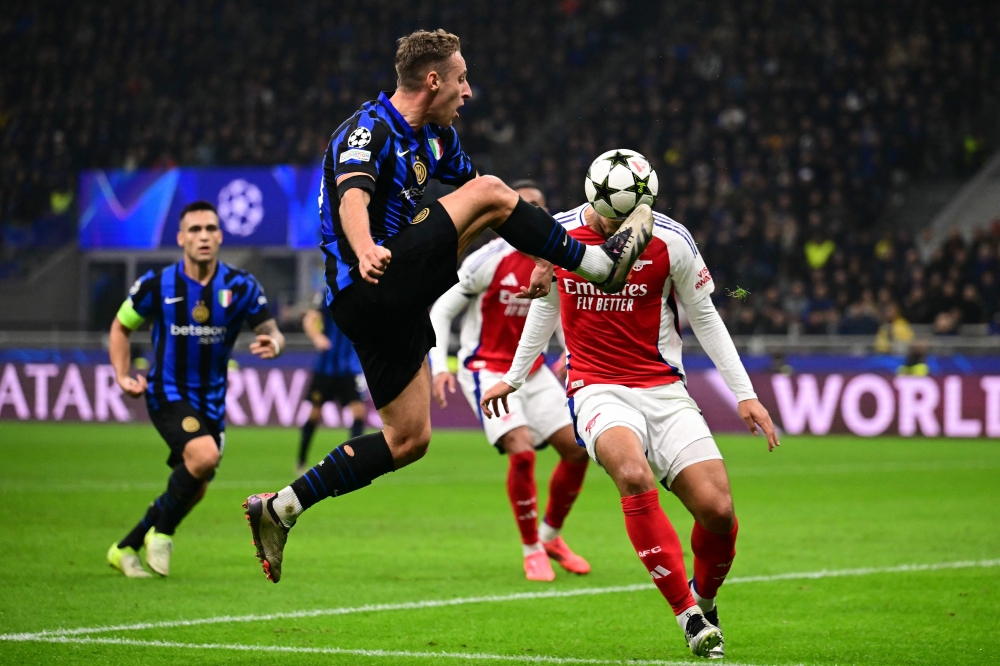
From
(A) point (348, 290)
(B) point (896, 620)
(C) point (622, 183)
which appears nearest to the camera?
(A) point (348, 290)

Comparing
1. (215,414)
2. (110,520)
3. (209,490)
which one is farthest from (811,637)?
(209,490)

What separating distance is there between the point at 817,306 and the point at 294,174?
11512 millimetres

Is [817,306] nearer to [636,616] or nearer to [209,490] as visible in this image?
[209,490]

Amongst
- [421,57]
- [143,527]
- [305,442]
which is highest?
[421,57]

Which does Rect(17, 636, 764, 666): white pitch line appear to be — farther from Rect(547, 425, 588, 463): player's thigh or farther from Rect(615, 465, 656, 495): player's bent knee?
Rect(547, 425, 588, 463): player's thigh

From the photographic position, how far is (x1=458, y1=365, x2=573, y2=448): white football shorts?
27.1 feet

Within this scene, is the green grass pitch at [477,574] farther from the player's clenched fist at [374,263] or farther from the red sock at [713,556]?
the player's clenched fist at [374,263]

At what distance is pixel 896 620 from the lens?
20.9 feet

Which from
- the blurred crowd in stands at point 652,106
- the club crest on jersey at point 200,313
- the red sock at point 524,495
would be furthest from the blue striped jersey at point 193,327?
the blurred crowd in stands at point 652,106

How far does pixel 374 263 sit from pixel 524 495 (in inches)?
148

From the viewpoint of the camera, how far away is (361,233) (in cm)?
477

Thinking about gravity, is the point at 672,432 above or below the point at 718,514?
above

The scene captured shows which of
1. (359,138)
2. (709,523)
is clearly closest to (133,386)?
(359,138)

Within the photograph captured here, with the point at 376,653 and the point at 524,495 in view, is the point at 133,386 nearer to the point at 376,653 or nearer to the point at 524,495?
the point at 524,495
